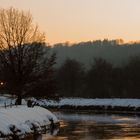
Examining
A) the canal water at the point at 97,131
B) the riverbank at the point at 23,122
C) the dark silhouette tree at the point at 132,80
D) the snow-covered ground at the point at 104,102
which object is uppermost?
the dark silhouette tree at the point at 132,80

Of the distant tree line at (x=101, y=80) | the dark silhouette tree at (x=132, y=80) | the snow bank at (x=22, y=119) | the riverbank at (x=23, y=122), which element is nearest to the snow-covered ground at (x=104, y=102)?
the riverbank at (x=23, y=122)

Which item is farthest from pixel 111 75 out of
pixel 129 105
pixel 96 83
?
pixel 129 105

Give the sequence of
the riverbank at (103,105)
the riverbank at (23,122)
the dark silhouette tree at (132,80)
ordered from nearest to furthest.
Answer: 1. the riverbank at (23,122)
2. the riverbank at (103,105)
3. the dark silhouette tree at (132,80)

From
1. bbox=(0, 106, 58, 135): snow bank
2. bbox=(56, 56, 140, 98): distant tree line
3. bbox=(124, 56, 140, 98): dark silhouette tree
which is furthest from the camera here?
bbox=(56, 56, 140, 98): distant tree line

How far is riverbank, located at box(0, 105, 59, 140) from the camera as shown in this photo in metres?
26.0

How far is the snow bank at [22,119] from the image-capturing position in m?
26.3

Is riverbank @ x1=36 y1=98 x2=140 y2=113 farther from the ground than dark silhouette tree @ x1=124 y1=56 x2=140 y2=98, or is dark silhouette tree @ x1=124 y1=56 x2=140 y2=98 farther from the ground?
dark silhouette tree @ x1=124 y1=56 x2=140 y2=98

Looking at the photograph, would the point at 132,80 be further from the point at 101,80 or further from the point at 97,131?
the point at 97,131

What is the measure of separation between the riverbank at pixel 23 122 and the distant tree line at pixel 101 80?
2707 inches

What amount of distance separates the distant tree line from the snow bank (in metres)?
69.0

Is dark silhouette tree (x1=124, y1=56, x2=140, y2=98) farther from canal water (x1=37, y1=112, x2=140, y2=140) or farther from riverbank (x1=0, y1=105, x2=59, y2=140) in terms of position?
riverbank (x1=0, y1=105, x2=59, y2=140)

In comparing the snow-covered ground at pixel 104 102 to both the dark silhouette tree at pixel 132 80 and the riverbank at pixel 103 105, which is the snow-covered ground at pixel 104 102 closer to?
the riverbank at pixel 103 105

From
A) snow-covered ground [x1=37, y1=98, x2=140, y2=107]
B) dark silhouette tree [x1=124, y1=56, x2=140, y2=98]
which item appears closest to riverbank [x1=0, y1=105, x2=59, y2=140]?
snow-covered ground [x1=37, y1=98, x2=140, y2=107]

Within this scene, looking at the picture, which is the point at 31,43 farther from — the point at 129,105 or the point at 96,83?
the point at 96,83
